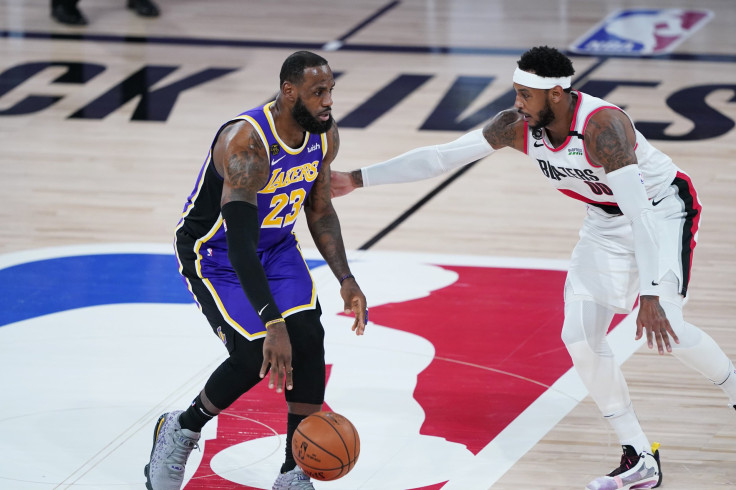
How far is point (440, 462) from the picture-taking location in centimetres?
464

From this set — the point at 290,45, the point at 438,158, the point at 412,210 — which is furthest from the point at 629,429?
the point at 290,45

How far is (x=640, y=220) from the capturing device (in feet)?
13.6

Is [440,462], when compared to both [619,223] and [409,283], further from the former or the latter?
[409,283]

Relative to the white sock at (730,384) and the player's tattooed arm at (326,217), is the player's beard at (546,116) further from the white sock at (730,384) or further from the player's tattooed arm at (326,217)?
the white sock at (730,384)

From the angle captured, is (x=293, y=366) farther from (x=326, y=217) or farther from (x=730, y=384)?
(x=730, y=384)

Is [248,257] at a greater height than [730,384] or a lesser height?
greater

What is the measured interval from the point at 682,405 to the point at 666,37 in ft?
25.9

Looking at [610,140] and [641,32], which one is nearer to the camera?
[610,140]

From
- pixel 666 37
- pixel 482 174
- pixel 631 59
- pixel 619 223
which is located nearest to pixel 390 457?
pixel 619 223

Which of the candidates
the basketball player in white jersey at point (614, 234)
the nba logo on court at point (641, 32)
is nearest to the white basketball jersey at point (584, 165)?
the basketball player in white jersey at point (614, 234)

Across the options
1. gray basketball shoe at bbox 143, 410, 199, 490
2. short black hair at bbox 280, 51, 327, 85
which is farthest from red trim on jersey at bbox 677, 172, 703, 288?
gray basketball shoe at bbox 143, 410, 199, 490

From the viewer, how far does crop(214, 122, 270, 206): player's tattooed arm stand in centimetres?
397

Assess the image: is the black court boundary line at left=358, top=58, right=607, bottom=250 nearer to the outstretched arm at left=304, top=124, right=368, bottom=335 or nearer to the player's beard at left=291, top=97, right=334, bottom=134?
the outstretched arm at left=304, top=124, right=368, bottom=335

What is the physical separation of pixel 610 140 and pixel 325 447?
1465 millimetres
